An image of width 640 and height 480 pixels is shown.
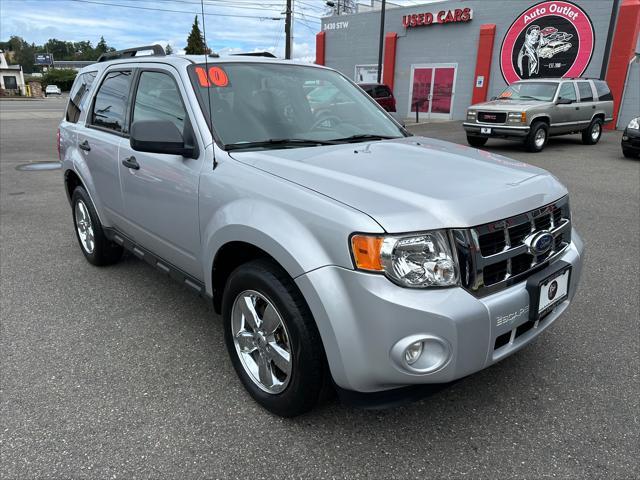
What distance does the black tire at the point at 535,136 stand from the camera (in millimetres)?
12492

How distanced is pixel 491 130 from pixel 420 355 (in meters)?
11.9

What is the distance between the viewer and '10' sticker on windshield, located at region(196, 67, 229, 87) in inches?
118

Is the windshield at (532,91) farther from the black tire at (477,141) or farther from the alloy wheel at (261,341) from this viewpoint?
the alloy wheel at (261,341)

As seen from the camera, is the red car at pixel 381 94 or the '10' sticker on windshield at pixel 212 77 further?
the red car at pixel 381 94

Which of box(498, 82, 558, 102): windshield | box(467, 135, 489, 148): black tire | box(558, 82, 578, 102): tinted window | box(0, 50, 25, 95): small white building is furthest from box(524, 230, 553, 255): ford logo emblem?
box(0, 50, 25, 95): small white building

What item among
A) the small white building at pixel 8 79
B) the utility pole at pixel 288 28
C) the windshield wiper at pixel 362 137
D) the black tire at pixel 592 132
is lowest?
the black tire at pixel 592 132

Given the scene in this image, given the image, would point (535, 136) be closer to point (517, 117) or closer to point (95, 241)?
point (517, 117)

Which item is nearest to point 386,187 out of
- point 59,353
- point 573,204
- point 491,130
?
point 59,353

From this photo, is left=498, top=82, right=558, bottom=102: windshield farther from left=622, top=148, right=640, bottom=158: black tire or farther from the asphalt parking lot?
the asphalt parking lot

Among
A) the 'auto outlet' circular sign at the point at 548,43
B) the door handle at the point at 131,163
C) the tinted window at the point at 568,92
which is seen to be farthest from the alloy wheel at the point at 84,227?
the 'auto outlet' circular sign at the point at 548,43

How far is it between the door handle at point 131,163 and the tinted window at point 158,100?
0.30m

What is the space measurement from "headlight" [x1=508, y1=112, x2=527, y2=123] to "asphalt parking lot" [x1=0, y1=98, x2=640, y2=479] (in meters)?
8.84

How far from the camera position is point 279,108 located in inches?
123

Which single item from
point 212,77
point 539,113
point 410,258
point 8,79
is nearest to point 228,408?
point 410,258
